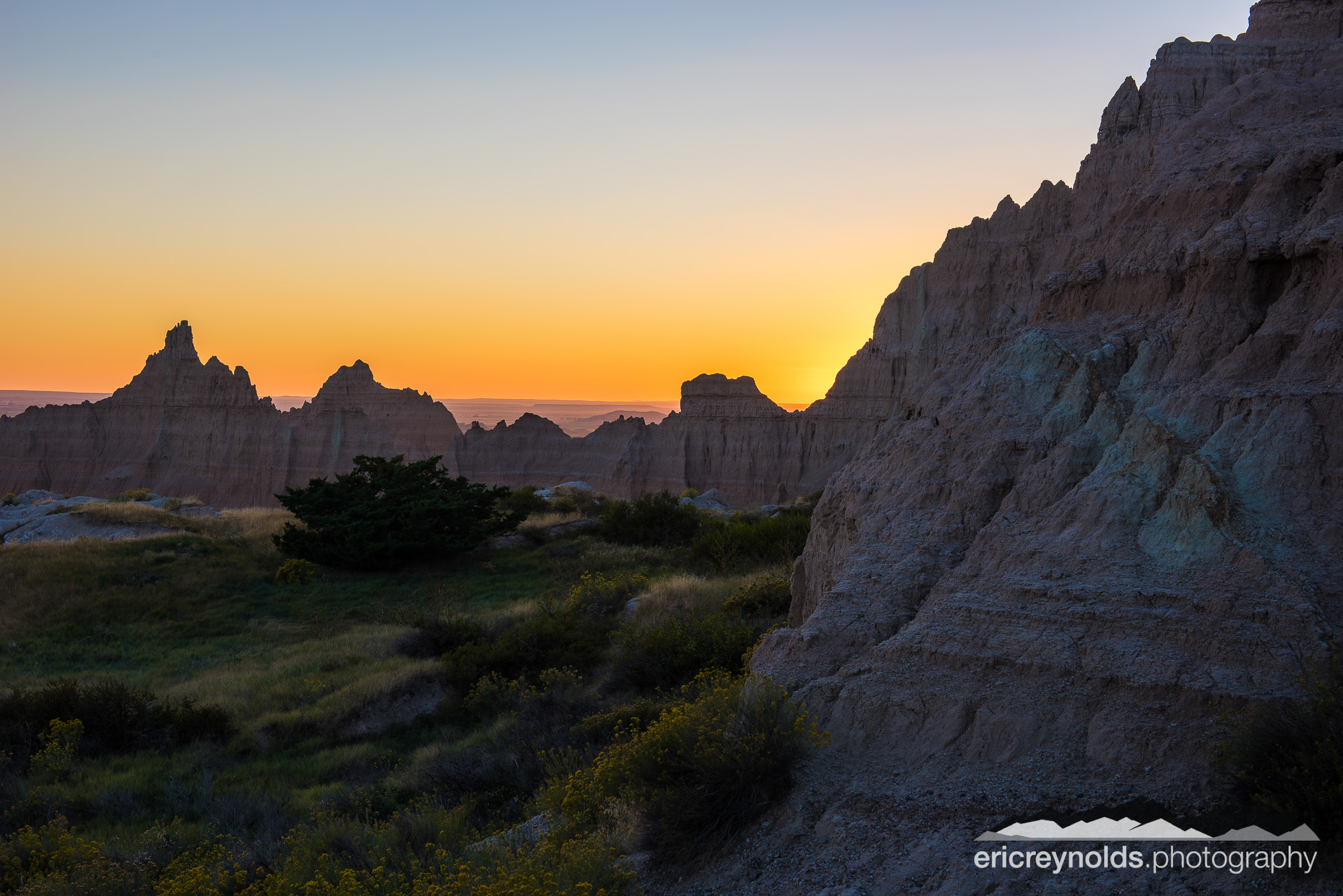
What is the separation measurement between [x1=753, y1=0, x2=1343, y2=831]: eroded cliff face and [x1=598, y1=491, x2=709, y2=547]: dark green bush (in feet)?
48.7

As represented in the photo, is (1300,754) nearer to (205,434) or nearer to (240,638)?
(240,638)

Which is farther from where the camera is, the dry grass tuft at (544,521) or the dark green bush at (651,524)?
the dry grass tuft at (544,521)

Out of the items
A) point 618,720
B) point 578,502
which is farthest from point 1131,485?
point 578,502

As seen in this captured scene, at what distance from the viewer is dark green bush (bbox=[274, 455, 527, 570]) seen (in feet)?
73.6

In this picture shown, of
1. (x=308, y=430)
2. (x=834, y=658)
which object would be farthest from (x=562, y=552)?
(x=308, y=430)

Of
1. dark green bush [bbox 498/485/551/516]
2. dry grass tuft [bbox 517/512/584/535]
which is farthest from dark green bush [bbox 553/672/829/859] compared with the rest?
dark green bush [bbox 498/485/551/516]

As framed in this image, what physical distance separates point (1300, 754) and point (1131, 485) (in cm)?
→ 251

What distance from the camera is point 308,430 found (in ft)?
226

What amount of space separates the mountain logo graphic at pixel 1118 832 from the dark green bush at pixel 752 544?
13656mm

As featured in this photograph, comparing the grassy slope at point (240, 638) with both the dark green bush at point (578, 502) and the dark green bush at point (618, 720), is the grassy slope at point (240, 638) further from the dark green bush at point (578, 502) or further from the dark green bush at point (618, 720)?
the dark green bush at point (578, 502)

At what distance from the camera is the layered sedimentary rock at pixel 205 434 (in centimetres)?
6844

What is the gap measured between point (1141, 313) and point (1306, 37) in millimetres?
4507

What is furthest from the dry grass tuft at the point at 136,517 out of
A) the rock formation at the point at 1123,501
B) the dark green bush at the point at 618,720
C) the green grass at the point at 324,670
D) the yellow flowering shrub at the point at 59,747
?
the rock formation at the point at 1123,501

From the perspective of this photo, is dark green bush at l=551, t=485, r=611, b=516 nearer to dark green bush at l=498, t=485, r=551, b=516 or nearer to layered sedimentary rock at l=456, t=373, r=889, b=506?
dark green bush at l=498, t=485, r=551, b=516
